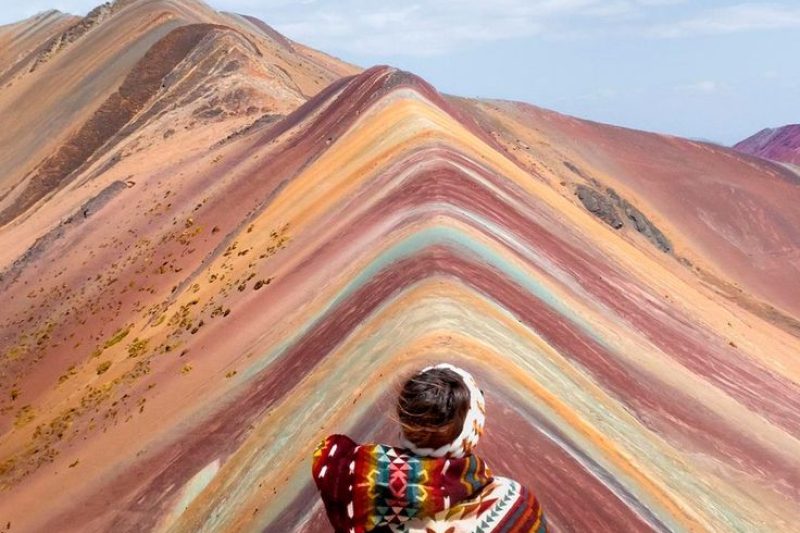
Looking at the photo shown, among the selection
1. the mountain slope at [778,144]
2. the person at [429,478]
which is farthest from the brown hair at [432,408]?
the mountain slope at [778,144]

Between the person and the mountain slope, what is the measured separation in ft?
237

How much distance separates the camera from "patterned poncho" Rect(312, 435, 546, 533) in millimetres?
4016

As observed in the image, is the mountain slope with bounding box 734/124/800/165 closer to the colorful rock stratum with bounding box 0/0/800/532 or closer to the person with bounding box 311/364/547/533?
the colorful rock stratum with bounding box 0/0/800/532

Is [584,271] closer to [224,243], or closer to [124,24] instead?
[224,243]

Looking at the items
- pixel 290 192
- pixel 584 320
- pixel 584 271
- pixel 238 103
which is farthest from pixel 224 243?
pixel 238 103

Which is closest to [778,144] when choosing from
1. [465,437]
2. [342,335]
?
[342,335]

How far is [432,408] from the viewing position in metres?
3.90

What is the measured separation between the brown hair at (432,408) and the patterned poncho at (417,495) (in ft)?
0.37

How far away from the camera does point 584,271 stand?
678 inches

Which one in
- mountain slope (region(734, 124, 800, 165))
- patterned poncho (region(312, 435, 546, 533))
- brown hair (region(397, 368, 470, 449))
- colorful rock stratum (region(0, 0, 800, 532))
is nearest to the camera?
brown hair (region(397, 368, 470, 449))

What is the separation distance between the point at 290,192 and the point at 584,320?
11378 mm

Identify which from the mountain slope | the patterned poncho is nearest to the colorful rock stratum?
the patterned poncho

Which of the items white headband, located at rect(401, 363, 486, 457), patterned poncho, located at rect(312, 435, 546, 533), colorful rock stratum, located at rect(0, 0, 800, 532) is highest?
white headband, located at rect(401, 363, 486, 457)

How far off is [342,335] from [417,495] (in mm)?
7679
